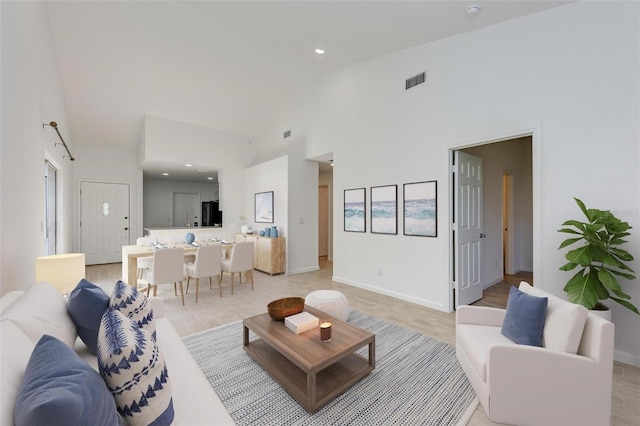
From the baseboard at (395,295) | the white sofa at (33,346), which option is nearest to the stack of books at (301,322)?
the white sofa at (33,346)

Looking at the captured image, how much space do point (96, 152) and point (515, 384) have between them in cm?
873

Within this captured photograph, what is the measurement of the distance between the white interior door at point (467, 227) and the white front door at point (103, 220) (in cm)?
764

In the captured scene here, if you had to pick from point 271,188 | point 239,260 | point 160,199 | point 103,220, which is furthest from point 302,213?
point 160,199

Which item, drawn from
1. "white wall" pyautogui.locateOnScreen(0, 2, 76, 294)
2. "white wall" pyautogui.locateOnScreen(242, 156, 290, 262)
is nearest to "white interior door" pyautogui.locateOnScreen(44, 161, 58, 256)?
"white wall" pyautogui.locateOnScreen(0, 2, 76, 294)

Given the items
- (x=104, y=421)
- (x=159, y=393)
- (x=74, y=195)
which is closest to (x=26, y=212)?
(x=159, y=393)

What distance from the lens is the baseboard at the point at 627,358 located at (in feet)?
7.48

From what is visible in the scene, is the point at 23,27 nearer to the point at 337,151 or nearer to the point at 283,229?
the point at 337,151

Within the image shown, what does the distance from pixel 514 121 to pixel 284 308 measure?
3.07 meters

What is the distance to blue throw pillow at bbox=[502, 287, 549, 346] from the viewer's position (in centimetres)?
174

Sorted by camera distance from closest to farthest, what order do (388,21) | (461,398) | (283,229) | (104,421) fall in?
(104,421) → (461,398) → (388,21) → (283,229)

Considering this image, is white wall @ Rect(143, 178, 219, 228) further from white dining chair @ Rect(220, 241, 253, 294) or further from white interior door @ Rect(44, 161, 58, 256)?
white dining chair @ Rect(220, 241, 253, 294)

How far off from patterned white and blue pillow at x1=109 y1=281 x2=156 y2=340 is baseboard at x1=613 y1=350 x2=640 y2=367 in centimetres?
370

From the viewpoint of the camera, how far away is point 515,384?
62.6 inches

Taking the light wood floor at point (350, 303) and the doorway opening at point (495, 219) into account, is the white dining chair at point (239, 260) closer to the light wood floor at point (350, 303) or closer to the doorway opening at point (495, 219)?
the light wood floor at point (350, 303)
